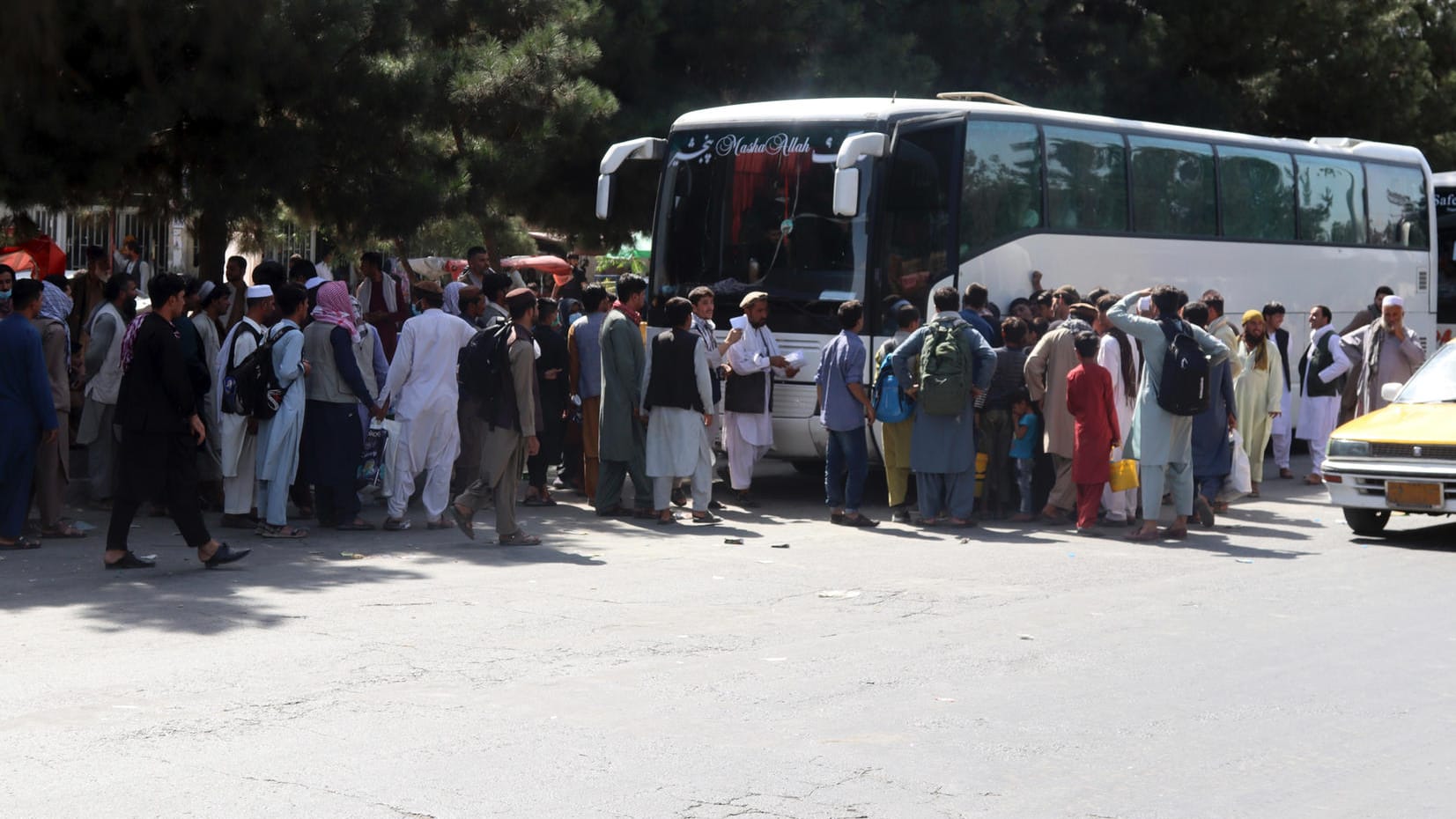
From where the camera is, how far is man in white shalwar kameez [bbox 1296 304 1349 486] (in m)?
16.5

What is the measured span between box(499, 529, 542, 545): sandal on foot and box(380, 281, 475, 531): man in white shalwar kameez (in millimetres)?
1030

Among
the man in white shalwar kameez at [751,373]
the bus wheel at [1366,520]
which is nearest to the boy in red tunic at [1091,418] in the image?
the bus wheel at [1366,520]

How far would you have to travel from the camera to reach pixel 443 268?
81.4ft

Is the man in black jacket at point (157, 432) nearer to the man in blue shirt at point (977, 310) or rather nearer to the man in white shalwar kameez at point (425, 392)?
the man in white shalwar kameez at point (425, 392)

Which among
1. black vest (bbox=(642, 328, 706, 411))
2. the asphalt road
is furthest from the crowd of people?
the asphalt road

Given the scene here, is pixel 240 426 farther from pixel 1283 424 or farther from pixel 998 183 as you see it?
pixel 1283 424

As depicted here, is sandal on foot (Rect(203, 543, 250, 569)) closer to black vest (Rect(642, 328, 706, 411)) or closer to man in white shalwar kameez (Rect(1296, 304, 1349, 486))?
black vest (Rect(642, 328, 706, 411))

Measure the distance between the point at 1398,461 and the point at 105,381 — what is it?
31.0 ft

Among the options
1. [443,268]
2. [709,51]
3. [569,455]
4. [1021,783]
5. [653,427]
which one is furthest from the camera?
[443,268]

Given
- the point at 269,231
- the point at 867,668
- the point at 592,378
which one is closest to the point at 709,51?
the point at 269,231

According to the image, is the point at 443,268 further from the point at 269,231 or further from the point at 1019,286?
the point at 1019,286

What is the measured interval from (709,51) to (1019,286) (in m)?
7.94

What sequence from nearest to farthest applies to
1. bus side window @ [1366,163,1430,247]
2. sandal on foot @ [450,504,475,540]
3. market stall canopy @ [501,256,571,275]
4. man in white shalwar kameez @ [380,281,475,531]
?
sandal on foot @ [450,504,475,540] < man in white shalwar kameez @ [380,281,475,531] < bus side window @ [1366,163,1430,247] < market stall canopy @ [501,256,571,275]

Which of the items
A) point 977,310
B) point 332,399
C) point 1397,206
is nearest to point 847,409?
point 977,310
